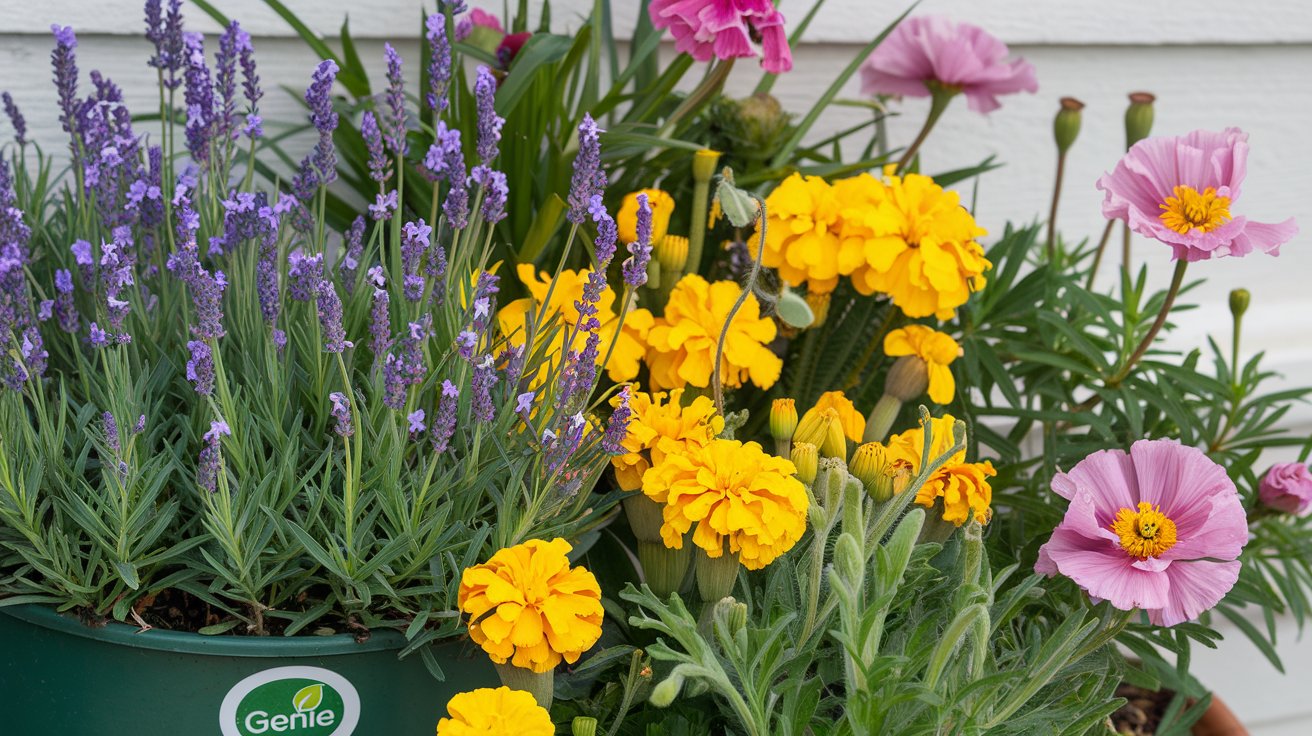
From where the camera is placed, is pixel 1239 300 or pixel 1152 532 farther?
pixel 1239 300

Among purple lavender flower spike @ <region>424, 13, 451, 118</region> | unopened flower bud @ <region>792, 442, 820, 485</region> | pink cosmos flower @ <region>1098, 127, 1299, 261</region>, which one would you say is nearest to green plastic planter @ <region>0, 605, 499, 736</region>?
unopened flower bud @ <region>792, 442, 820, 485</region>

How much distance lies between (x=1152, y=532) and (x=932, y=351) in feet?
0.90

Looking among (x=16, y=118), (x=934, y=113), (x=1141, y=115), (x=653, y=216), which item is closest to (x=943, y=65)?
(x=934, y=113)

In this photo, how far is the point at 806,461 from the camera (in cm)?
79

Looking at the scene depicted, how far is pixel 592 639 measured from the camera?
714 millimetres

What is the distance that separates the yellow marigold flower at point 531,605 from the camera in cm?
69

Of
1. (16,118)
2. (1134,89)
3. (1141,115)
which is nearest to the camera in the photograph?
(16,118)

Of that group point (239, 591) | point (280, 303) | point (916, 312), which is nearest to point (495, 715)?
point (239, 591)

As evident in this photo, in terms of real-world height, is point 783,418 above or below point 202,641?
above

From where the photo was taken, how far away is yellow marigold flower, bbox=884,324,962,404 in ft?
3.27

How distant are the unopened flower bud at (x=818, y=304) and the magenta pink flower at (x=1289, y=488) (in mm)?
451

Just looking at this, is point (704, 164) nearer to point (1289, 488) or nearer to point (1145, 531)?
point (1145, 531)

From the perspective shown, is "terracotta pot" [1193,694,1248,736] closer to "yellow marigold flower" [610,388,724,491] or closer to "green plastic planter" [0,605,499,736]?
"yellow marigold flower" [610,388,724,491]

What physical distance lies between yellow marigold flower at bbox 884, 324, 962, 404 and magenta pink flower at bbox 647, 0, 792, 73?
271 mm
